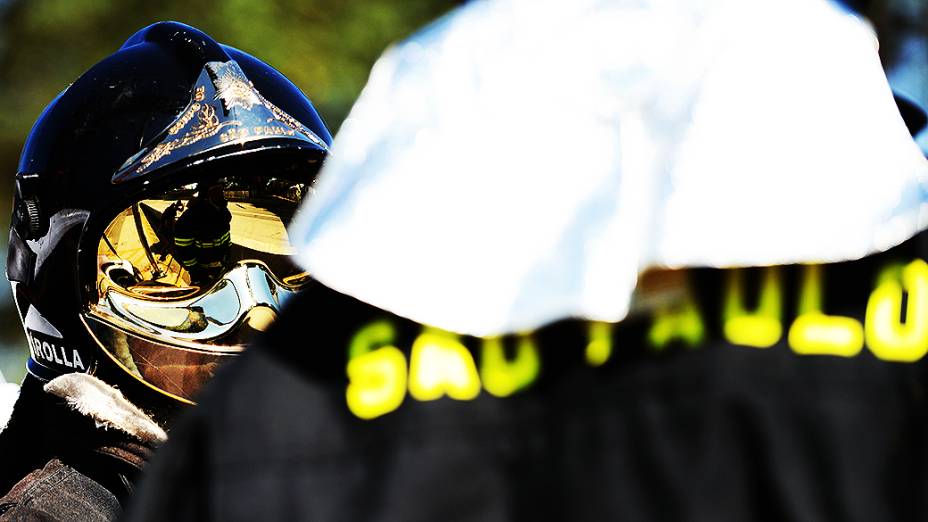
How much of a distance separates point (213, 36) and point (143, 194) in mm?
3539

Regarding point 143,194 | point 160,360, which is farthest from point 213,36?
point 160,360

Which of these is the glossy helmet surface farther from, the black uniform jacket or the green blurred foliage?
the green blurred foliage

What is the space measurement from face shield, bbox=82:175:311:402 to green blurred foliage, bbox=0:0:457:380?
2.98 m

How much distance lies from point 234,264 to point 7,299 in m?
4.88

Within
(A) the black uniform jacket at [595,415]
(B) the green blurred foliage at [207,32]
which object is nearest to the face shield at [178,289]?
(A) the black uniform jacket at [595,415]

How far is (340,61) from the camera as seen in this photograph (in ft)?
16.3

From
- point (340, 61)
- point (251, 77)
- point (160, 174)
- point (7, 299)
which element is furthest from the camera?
point (7, 299)

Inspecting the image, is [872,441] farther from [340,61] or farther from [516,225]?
[340,61]

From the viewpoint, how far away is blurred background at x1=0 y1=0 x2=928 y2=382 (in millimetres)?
4887

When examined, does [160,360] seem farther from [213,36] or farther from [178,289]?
[213,36]

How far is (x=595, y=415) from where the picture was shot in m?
0.48

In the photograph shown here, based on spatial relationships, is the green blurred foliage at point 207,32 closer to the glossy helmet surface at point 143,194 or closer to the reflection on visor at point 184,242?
the glossy helmet surface at point 143,194

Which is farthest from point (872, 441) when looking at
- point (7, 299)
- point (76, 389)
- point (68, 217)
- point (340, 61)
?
point (7, 299)

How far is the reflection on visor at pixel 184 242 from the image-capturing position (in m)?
1.52
